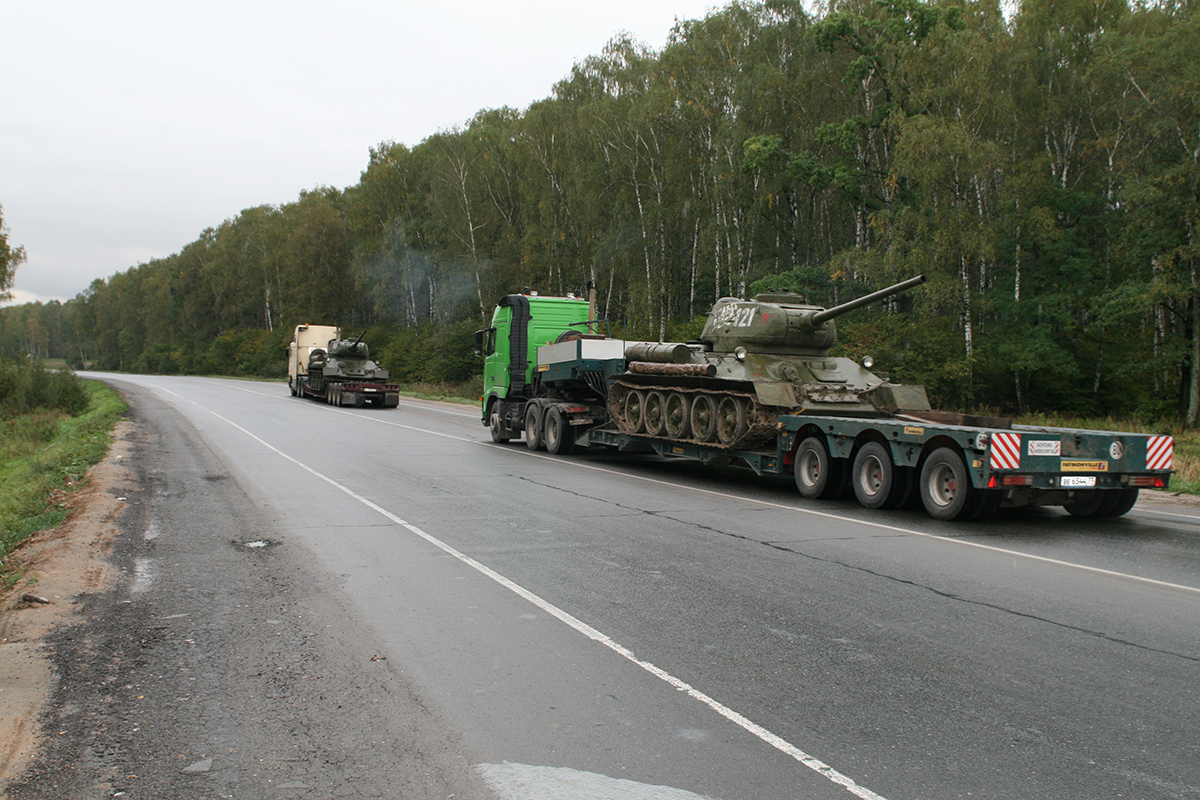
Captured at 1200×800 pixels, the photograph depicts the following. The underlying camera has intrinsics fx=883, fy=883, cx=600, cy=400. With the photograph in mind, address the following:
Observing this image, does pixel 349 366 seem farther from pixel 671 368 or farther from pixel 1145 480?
pixel 1145 480

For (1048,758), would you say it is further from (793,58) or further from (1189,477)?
(793,58)

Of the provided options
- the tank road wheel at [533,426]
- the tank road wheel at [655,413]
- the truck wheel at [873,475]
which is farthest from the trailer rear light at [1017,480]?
the tank road wheel at [533,426]

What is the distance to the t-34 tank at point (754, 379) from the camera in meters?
12.5

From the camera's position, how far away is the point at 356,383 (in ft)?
111

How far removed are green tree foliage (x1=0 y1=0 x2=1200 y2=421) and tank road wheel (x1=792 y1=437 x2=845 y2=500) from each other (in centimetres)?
1296

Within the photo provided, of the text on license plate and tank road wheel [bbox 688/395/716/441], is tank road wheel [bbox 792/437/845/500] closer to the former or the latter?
tank road wheel [bbox 688/395/716/441]

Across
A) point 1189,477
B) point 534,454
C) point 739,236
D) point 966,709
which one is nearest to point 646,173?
point 739,236

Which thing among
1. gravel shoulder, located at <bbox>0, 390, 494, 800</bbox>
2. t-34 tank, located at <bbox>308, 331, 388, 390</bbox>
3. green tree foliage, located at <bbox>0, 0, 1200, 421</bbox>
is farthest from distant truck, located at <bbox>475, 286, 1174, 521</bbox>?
t-34 tank, located at <bbox>308, 331, 388, 390</bbox>

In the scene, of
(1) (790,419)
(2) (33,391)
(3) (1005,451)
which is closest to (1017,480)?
(3) (1005,451)

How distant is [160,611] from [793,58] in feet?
109

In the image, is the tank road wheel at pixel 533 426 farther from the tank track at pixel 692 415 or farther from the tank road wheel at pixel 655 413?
the tank road wheel at pixel 655 413

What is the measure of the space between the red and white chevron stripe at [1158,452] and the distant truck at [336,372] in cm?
2750

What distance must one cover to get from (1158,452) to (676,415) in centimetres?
665

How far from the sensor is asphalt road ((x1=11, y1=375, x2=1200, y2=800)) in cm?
366
